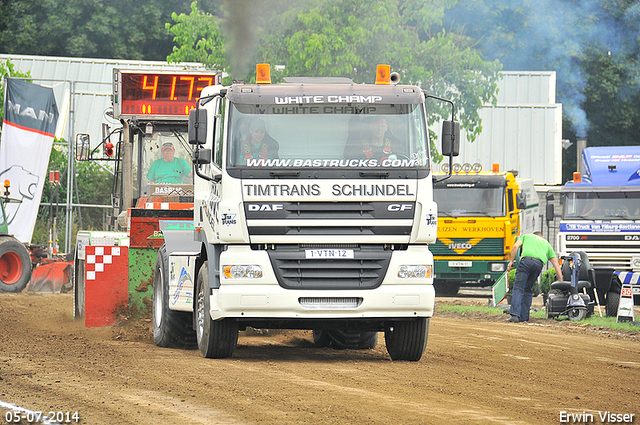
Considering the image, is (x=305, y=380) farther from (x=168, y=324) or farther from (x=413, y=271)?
(x=168, y=324)

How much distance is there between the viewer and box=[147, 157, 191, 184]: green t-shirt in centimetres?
1479

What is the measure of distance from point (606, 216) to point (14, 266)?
13.1 m

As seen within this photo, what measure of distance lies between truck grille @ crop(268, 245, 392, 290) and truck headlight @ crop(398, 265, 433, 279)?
16 centimetres

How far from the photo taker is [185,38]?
30328 mm

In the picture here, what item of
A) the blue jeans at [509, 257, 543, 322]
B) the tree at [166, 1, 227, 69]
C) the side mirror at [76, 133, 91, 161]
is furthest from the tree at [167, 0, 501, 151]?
the side mirror at [76, 133, 91, 161]

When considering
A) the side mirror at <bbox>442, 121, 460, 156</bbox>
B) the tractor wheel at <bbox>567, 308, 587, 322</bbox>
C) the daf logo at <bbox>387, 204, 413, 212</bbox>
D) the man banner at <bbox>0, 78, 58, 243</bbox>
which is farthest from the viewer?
the man banner at <bbox>0, 78, 58, 243</bbox>

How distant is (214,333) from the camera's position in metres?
10.3

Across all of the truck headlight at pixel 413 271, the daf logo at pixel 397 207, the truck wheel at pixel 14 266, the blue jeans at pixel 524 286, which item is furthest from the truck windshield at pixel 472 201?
the daf logo at pixel 397 207

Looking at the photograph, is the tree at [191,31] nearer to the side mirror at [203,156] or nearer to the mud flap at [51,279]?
the mud flap at [51,279]

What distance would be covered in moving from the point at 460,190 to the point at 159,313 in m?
12.9

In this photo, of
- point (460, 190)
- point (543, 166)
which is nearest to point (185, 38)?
point (460, 190)

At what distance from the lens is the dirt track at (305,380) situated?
7.32 meters

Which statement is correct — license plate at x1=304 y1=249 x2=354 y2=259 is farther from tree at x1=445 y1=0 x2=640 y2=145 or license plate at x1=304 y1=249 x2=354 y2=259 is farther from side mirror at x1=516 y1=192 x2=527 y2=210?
tree at x1=445 y1=0 x2=640 y2=145

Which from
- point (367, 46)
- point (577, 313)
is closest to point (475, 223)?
point (367, 46)
